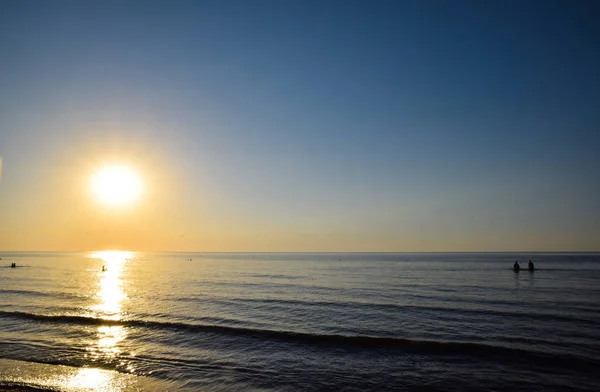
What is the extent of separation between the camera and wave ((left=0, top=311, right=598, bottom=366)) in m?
19.0

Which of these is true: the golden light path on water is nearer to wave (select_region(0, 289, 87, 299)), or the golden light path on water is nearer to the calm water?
the calm water

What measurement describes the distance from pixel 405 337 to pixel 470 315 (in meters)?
10.3

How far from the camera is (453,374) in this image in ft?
52.1

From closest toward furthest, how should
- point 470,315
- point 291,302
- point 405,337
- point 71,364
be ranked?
point 71,364 → point 405,337 → point 470,315 → point 291,302

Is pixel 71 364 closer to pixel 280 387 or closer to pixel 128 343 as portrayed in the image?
pixel 128 343

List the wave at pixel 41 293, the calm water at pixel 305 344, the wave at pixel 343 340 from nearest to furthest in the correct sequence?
the calm water at pixel 305 344 → the wave at pixel 343 340 → the wave at pixel 41 293

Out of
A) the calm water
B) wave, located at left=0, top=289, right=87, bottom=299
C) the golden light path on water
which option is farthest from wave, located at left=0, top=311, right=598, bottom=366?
wave, located at left=0, top=289, right=87, bottom=299

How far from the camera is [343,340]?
841 inches

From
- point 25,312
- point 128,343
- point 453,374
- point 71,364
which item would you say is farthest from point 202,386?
point 25,312

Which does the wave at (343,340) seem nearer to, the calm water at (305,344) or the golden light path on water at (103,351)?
the calm water at (305,344)

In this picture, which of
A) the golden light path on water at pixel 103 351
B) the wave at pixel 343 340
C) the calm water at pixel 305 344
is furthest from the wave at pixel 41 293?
the wave at pixel 343 340

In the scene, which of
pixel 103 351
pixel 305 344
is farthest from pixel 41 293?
pixel 305 344

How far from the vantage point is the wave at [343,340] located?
1905 centimetres

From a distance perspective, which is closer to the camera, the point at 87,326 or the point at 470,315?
Answer: the point at 87,326
